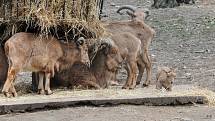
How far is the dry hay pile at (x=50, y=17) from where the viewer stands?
9602mm

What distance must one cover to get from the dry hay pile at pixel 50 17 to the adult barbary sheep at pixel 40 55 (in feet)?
0.56

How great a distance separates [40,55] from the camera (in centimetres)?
955

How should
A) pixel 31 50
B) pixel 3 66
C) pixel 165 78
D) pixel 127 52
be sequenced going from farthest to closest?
1. pixel 127 52
2. pixel 3 66
3. pixel 165 78
4. pixel 31 50

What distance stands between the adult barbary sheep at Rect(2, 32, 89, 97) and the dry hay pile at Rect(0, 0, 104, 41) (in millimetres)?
171

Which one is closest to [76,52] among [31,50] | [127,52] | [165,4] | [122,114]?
[127,52]

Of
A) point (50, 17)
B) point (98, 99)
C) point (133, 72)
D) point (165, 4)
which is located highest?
point (165, 4)

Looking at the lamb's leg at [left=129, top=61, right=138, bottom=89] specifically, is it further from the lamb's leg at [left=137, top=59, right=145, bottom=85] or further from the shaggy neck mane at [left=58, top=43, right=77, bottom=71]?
the shaggy neck mane at [left=58, top=43, right=77, bottom=71]

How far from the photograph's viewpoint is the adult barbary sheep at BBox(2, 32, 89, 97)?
30.4ft

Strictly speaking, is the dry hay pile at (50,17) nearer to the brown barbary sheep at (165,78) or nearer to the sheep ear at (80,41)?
the sheep ear at (80,41)

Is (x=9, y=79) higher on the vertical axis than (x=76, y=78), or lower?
higher

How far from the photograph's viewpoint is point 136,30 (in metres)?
11.1

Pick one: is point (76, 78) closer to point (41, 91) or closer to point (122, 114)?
point (41, 91)

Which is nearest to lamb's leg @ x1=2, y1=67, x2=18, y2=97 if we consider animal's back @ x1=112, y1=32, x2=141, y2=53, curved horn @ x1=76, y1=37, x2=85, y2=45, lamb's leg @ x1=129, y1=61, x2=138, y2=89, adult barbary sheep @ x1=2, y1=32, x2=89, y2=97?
adult barbary sheep @ x1=2, y1=32, x2=89, y2=97

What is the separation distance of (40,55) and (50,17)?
0.56 m
